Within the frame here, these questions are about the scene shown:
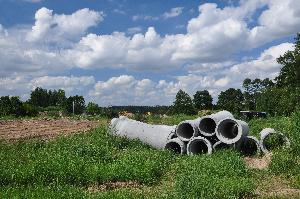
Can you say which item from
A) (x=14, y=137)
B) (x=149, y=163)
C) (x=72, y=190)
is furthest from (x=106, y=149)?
(x=14, y=137)

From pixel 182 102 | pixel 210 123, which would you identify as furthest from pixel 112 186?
pixel 182 102

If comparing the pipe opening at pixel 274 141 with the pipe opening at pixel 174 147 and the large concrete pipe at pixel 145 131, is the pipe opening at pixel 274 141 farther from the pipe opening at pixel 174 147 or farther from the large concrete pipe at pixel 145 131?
the large concrete pipe at pixel 145 131

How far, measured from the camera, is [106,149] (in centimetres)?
1477

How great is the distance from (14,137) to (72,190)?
37.4ft

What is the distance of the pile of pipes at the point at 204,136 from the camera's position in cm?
1552

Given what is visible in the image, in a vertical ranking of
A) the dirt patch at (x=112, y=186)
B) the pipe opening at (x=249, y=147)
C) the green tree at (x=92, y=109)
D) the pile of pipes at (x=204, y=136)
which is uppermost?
the green tree at (x=92, y=109)

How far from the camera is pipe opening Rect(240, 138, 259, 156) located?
15.9m

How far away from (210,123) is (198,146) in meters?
1.12

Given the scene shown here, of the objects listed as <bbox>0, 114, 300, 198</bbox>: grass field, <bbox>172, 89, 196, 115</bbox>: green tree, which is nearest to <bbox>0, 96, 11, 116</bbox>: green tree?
<bbox>172, 89, 196, 115</bbox>: green tree

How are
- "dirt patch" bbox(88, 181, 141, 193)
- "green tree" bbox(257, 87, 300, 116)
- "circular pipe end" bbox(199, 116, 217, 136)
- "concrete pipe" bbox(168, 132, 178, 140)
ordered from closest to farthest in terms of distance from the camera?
"dirt patch" bbox(88, 181, 141, 193), "circular pipe end" bbox(199, 116, 217, 136), "concrete pipe" bbox(168, 132, 178, 140), "green tree" bbox(257, 87, 300, 116)

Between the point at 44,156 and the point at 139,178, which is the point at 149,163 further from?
the point at 44,156

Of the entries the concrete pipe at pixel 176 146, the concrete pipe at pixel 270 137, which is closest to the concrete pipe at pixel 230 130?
the concrete pipe at pixel 270 137

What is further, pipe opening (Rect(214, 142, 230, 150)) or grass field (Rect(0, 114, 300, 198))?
pipe opening (Rect(214, 142, 230, 150))

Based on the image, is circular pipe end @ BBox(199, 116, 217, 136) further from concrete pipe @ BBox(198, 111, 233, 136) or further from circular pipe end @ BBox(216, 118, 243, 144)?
circular pipe end @ BBox(216, 118, 243, 144)
